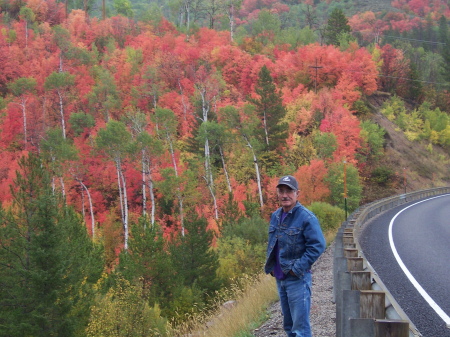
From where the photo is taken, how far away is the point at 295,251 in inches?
192

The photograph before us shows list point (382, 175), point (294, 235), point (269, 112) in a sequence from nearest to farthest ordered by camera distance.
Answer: point (294, 235), point (269, 112), point (382, 175)

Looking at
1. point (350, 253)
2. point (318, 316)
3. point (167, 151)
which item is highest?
point (350, 253)

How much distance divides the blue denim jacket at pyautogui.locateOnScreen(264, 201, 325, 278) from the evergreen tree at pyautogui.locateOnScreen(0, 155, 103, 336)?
19.3 metres

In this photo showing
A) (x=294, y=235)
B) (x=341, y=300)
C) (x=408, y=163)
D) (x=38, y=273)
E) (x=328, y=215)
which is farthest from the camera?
(x=408, y=163)

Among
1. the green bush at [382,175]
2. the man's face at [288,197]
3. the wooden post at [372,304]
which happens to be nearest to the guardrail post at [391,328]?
the wooden post at [372,304]

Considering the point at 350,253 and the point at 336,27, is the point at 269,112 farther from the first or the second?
the point at 350,253

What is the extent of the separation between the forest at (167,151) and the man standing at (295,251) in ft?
29.1

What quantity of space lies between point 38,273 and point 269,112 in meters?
29.6

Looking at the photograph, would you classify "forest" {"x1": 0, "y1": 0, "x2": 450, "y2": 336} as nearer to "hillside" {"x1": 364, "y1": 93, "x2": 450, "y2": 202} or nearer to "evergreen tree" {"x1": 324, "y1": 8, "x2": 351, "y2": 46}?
"evergreen tree" {"x1": 324, "y1": 8, "x2": 351, "y2": 46}

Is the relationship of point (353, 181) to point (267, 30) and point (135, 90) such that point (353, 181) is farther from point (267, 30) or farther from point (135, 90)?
point (267, 30)

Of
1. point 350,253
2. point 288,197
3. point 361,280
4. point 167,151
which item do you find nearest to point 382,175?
point 167,151

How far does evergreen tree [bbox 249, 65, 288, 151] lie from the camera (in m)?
45.9

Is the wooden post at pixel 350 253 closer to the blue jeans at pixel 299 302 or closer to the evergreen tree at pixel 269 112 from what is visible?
the blue jeans at pixel 299 302

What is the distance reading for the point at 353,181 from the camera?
3834cm
